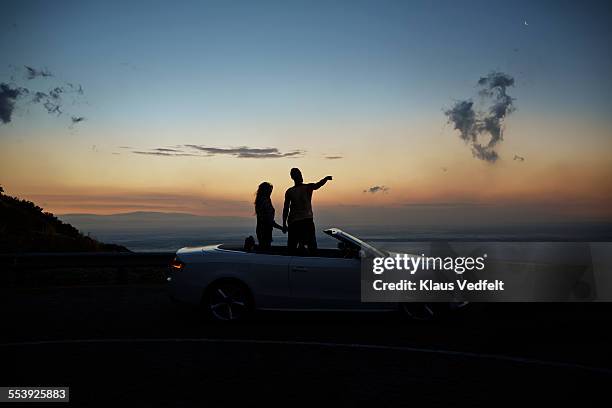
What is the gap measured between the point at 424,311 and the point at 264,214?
3.97 metres

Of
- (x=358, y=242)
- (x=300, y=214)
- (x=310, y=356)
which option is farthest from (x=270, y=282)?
(x=310, y=356)

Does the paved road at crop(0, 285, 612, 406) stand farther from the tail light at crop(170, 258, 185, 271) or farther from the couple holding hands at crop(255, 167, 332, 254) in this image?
the couple holding hands at crop(255, 167, 332, 254)

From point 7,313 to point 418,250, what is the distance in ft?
22.9

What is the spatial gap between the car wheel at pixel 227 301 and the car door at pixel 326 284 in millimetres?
733

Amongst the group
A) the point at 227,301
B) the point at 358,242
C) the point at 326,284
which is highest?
the point at 358,242

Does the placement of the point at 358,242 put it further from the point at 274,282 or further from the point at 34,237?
the point at 34,237

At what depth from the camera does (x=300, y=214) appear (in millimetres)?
11594

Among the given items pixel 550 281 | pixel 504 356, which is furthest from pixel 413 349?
pixel 550 281

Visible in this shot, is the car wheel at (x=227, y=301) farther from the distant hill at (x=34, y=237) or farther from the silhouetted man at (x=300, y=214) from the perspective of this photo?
the distant hill at (x=34, y=237)

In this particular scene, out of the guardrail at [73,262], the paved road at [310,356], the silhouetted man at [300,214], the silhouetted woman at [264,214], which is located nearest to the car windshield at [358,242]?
the paved road at [310,356]

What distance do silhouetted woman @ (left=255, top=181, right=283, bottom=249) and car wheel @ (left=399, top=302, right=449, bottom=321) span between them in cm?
349

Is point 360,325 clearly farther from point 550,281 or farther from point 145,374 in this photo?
point 145,374

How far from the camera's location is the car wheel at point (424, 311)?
392 inches

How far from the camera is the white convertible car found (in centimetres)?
982
